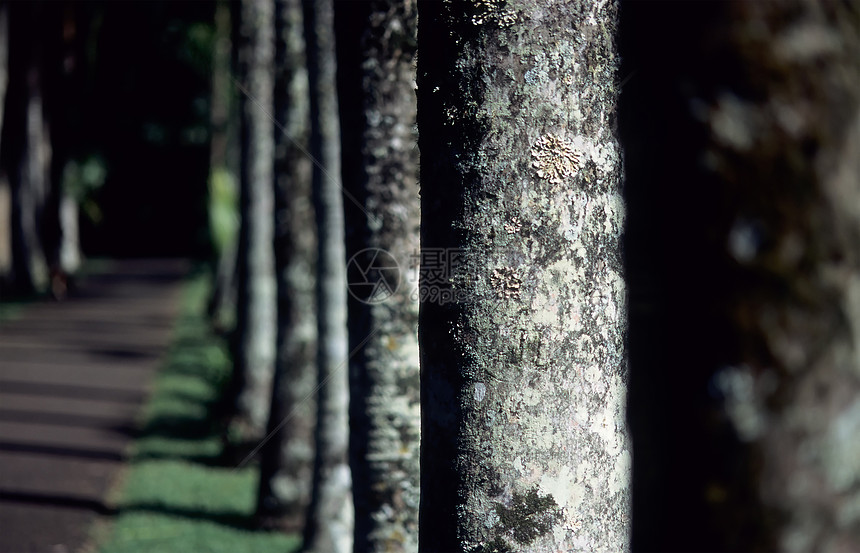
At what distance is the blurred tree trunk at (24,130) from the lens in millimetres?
24594

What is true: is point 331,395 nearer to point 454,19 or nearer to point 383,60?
point 383,60

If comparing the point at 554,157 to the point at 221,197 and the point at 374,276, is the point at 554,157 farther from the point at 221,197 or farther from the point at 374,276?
the point at 221,197

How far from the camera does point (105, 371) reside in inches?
595

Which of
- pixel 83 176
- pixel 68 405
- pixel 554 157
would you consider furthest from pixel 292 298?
pixel 83 176

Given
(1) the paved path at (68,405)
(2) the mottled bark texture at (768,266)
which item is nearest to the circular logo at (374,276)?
(2) the mottled bark texture at (768,266)

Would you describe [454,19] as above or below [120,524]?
above

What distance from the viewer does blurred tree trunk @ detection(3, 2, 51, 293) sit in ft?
80.7

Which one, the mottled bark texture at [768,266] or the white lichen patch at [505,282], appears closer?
the mottled bark texture at [768,266]

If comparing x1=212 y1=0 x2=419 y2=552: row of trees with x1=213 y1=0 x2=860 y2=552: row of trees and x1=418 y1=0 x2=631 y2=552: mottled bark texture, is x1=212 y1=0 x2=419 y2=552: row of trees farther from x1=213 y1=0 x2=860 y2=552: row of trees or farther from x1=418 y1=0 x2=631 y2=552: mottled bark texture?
x1=418 y1=0 x2=631 y2=552: mottled bark texture

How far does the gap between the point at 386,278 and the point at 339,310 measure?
77.9 inches

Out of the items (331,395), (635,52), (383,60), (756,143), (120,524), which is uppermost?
(383,60)

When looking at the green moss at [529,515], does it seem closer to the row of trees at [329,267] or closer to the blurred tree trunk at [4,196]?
the row of trees at [329,267]

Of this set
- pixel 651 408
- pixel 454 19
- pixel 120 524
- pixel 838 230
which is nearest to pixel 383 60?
pixel 454 19

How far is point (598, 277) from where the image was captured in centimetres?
203
